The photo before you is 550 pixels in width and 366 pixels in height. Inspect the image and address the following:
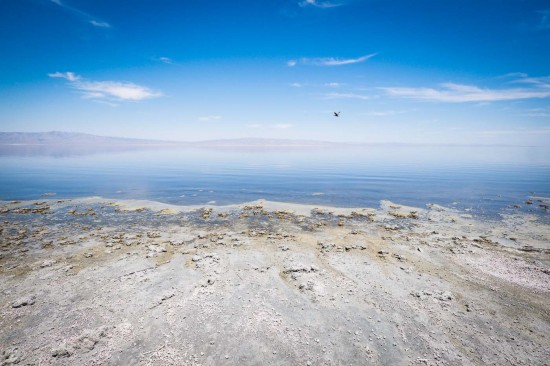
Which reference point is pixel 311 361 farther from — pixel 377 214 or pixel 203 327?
pixel 377 214

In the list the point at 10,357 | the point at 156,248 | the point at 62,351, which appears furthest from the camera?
the point at 156,248

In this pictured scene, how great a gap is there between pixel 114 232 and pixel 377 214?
71.0 ft

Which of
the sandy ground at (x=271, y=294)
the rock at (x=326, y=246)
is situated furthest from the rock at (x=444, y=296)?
the rock at (x=326, y=246)

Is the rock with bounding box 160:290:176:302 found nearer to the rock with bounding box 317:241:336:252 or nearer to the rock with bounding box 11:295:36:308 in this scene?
the rock with bounding box 11:295:36:308

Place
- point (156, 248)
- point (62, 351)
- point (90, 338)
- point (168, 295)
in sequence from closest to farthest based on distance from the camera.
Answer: point (62, 351) → point (90, 338) → point (168, 295) → point (156, 248)

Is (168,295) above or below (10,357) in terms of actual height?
above

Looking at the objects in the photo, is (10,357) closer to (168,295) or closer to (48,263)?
(168,295)

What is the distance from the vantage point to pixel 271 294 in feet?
36.9

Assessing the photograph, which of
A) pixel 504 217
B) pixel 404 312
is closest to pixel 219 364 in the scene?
pixel 404 312

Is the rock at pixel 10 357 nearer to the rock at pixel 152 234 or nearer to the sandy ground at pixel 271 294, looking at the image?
the sandy ground at pixel 271 294

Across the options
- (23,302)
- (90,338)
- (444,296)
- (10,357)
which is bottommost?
(10,357)

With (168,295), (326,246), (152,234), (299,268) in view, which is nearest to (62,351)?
(168,295)

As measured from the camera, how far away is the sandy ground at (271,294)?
8.36 m

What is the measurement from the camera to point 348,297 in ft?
36.4
